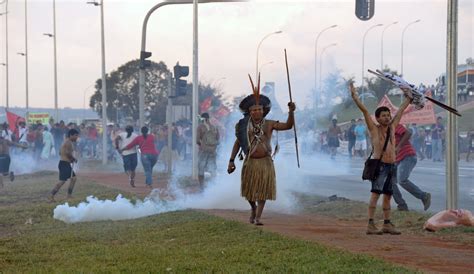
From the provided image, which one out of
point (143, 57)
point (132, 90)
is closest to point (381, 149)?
point (143, 57)

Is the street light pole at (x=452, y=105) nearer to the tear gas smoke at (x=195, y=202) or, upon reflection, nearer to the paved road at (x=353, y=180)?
the paved road at (x=353, y=180)

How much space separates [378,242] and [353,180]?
555 inches

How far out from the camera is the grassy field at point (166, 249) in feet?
24.8

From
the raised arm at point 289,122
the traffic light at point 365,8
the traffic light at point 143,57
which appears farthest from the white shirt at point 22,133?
the raised arm at point 289,122

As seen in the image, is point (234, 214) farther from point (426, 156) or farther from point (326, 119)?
point (426, 156)

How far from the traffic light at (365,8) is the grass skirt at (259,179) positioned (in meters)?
5.75

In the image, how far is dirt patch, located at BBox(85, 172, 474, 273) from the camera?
304 inches

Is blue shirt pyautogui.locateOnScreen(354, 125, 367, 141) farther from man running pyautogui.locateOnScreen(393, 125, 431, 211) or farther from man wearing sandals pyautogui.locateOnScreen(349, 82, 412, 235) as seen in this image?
man wearing sandals pyautogui.locateOnScreen(349, 82, 412, 235)

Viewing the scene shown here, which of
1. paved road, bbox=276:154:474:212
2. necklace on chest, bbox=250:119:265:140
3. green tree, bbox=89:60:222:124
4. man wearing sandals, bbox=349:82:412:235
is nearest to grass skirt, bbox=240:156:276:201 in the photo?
necklace on chest, bbox=250:119:265:140

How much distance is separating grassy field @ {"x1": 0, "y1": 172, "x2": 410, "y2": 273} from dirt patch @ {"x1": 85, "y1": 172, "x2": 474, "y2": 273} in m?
0.39

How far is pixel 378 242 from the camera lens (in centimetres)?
902

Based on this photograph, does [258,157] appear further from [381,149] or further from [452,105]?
[452,105]

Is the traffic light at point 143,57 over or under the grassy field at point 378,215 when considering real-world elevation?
over

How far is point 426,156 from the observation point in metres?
36.2
